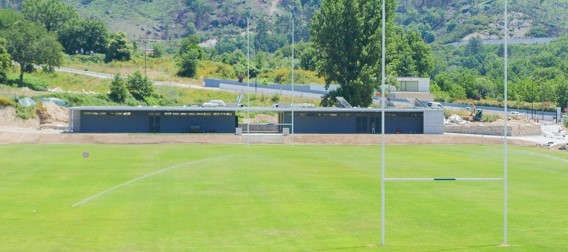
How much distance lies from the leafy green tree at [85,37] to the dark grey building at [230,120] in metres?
75.5

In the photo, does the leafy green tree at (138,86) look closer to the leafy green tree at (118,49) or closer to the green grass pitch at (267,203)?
the leafy green tree at (118,49)

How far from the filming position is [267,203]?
45.3m

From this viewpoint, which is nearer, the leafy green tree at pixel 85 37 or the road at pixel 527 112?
the road at pixel 527 112

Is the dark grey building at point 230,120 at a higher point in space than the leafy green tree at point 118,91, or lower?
lower

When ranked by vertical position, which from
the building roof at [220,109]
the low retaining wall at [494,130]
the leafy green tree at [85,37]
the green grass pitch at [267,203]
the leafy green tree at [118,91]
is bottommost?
the green grass pitch at [267,203]

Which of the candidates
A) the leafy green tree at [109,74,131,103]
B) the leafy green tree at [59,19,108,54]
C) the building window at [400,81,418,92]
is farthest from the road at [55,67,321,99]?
the leafy green tree at [59,19,108,54]

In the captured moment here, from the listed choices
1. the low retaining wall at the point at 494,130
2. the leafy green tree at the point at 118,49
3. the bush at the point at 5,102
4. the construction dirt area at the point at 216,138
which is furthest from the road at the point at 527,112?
the bush at the point at 5,102

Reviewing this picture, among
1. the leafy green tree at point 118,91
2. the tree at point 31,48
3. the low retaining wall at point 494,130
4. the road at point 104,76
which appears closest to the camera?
the low retaining wall at point 494,130

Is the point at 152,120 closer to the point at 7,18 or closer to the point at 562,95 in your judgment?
the point at 562,95

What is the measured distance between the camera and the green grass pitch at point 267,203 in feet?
114

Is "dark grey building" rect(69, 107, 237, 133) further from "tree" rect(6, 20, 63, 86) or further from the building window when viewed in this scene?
the building window

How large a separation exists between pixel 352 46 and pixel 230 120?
24.0 meters

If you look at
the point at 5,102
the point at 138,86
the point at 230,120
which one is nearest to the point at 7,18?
the point at 138,86

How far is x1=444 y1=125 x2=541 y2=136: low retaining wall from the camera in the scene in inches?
4279
